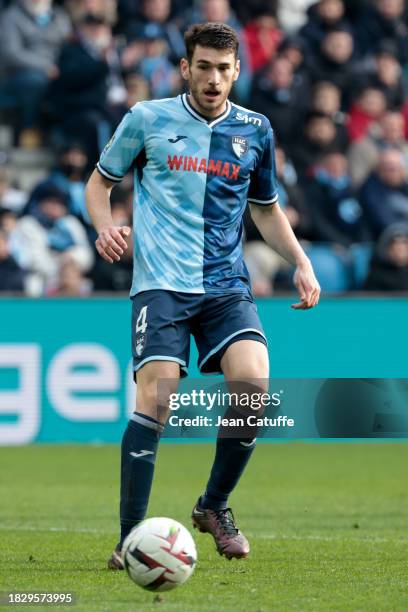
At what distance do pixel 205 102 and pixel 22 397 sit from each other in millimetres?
7291

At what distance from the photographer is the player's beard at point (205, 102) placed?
6371 mm

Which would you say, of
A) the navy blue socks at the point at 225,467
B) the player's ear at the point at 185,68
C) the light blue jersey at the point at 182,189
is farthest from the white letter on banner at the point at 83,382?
the player's ear at the point at 185,68

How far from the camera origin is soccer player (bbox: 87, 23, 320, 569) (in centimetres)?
622

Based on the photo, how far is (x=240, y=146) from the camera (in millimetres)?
6520

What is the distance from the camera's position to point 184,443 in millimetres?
14312

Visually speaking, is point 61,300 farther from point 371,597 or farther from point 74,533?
point 371,597

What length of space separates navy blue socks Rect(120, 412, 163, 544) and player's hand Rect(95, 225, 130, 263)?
73 cm

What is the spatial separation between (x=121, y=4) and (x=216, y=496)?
41.3ft

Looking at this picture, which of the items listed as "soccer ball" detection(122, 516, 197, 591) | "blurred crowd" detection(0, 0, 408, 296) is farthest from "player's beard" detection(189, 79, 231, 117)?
"blurred crowd" detection(0, 0, 408, 296)

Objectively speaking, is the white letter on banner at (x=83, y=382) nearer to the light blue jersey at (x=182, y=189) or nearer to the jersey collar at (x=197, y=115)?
the light blue jersey at (x=182, y=189)

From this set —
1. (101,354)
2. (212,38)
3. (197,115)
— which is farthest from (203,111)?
(101,354)

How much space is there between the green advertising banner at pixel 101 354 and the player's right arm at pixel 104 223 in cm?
692

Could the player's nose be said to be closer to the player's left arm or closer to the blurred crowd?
the player's left arm

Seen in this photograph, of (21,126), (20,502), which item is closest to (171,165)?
(20,502)
